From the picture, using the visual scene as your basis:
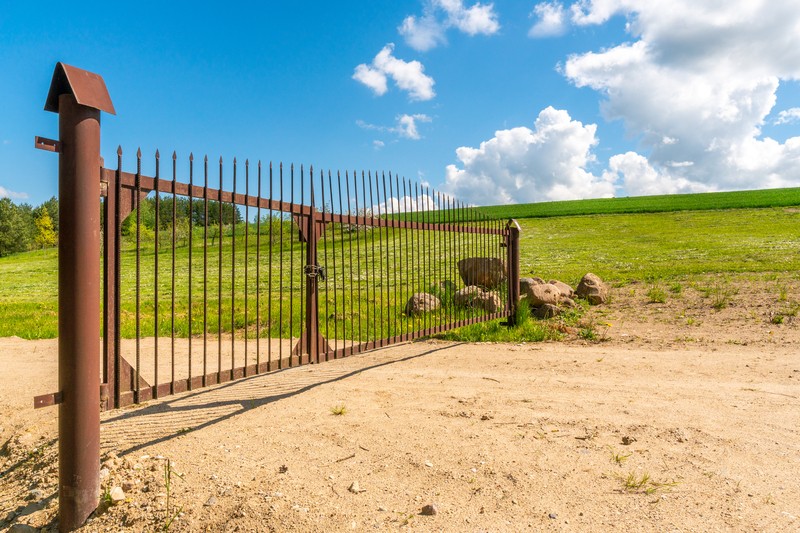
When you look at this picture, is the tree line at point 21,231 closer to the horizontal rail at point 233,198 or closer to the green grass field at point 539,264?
the green grass field at point 539,264

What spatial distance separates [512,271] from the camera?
33.2 feet

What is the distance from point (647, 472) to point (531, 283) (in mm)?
8317

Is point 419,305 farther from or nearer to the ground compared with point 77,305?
nearer to the ground

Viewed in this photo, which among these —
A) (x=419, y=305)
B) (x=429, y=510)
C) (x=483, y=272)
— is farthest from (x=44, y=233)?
(x=429, y=510)

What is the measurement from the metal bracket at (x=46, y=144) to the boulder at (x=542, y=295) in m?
9.61

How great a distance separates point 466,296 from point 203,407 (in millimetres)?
6348

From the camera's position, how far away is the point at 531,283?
38.6ft

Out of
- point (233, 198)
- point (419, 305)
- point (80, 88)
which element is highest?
point (80, 88)

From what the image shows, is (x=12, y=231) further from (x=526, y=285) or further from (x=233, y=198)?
(x=233, y=198)

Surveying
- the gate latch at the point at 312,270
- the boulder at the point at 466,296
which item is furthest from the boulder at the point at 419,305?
the gate latch at the point at 312,270

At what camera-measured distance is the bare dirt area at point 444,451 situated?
3.15m

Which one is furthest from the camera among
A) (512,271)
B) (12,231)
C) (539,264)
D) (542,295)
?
(12,231)

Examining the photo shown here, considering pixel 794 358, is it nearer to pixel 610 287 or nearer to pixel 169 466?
pixel 610 287

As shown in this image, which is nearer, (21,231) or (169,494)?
(169,494)
